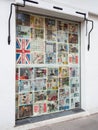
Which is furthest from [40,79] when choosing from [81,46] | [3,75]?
[81,46]

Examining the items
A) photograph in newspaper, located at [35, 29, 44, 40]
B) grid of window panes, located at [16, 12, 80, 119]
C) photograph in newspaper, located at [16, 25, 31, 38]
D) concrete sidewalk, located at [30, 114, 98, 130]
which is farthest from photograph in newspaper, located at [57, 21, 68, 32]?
concrete sidewalk, located at [30, 114, 98, 130]

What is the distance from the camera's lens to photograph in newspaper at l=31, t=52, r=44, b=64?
3683 millimetres

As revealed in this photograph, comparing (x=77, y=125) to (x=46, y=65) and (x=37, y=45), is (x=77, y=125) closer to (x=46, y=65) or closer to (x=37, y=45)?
(x=46, y=65)

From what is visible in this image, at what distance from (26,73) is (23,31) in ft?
2.74

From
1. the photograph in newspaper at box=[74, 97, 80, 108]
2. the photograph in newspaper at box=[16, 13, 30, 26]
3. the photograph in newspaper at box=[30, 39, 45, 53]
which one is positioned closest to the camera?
the photograph in newspaper at box=[16, 13, 30, 26]

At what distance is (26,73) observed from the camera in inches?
142

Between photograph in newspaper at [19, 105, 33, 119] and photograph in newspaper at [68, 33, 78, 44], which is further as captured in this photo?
photograph in newspaper at [68, 33, 78, 44]

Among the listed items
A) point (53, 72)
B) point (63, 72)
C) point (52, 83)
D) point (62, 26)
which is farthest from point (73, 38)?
point (52, 83)

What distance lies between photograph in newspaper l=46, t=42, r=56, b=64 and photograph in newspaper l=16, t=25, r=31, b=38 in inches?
19.6

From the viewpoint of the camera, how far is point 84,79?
422 cm

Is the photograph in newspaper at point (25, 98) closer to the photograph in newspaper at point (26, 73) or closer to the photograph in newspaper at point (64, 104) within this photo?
the photograph in newspaper at point (26, 73)

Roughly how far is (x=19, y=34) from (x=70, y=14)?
46.4 inches

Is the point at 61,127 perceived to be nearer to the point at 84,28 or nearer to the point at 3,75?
the point at 3,75

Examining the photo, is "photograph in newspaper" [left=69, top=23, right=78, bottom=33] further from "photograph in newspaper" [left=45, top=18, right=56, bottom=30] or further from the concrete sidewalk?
the concrete sidewalk
